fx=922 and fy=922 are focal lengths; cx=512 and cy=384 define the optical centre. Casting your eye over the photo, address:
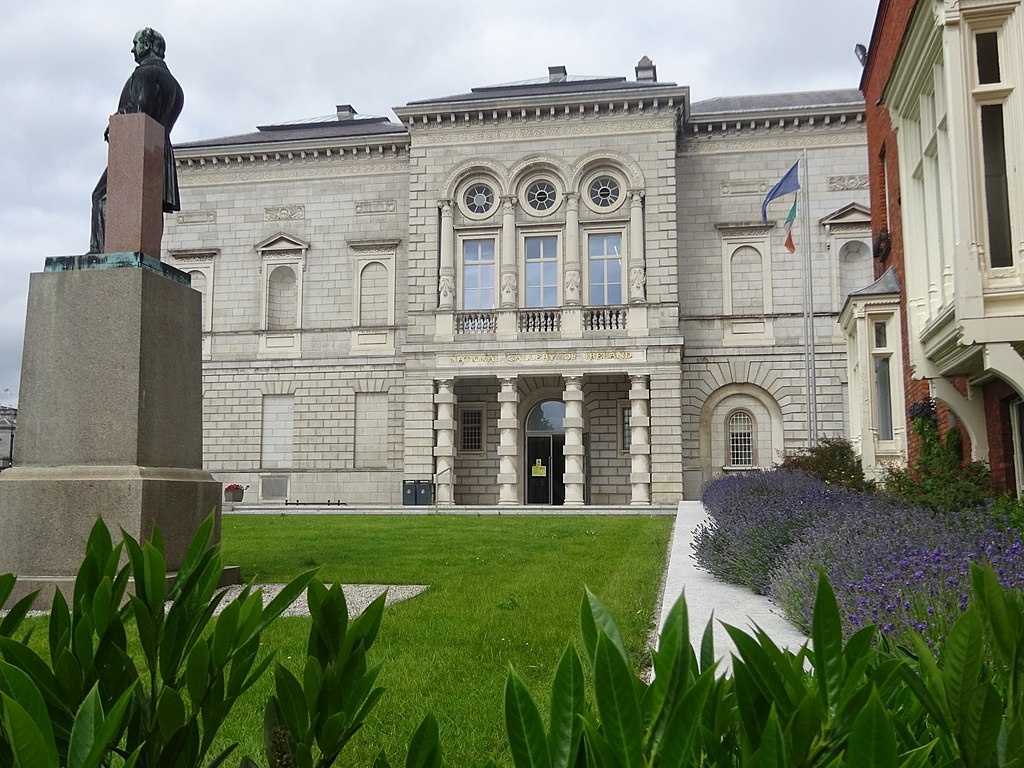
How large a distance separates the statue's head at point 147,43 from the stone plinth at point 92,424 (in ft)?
8.48

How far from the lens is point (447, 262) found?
3231 cm

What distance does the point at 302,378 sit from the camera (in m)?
34.4

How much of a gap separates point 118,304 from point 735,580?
6.29 metres

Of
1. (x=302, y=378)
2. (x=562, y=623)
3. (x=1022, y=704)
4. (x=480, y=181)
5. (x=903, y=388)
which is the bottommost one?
(x=562, y=623)

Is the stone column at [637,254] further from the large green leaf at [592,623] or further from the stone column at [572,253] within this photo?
the large green leaf at [592,623]

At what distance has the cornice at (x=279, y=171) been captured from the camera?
34750 mm

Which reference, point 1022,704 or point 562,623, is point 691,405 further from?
point 1022,704

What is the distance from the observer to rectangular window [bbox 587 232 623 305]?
31.9 metres

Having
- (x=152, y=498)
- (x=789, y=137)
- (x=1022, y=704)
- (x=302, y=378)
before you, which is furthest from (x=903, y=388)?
(x=302, y=378)

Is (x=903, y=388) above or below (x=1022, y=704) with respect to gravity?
above

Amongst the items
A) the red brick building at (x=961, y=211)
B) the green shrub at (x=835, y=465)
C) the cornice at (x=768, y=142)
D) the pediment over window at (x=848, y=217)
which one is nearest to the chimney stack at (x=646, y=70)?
the cornice at (x=768, y=142)

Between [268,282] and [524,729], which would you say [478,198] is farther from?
[524,729]

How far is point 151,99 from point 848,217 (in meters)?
26.6

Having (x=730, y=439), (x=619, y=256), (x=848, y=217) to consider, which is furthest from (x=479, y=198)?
(x=848, y=217)
